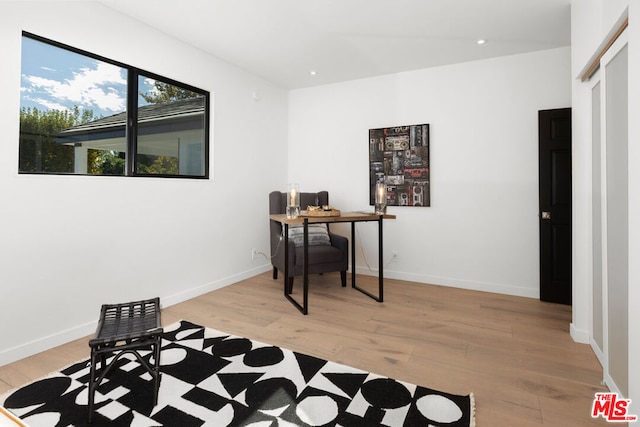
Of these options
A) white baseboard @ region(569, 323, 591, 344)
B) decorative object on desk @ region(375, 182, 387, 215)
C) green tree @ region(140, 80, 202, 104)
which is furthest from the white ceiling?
white baseboard @ region(569, 323, 591, 344)

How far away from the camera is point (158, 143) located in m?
3.19

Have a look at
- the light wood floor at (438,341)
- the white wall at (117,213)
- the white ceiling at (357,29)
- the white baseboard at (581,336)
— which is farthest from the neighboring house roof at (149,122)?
the white baseboard at (581,336)

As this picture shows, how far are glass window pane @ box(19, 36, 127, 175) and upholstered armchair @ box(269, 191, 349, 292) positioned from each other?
1622 mm

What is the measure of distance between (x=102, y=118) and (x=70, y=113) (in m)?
0.24

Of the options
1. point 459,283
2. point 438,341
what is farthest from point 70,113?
point 459,283

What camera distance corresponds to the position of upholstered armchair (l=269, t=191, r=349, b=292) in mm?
3422

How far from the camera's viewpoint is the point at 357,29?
304cm

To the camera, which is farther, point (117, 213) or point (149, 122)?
point (149, 122)

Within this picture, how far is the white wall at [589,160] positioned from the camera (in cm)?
142

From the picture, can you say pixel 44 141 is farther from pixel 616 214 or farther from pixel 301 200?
pixel 616 214

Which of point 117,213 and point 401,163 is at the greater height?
point 401,163

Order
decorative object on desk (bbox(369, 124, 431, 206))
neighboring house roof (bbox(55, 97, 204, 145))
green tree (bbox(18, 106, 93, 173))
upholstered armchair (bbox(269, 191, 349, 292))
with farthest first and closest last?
decorative object on desk (bbox(369, 124, 431, 206)) → upholstered armchair (bbox(269, 191, 349, 292)) → neighboring house roof (bbox(55, 97, 204, 145)) → green tree (bbox(18, 106, 93, 173))

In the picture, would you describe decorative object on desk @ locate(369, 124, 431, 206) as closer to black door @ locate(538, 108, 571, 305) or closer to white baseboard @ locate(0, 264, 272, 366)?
black door @ locate(538, 108, 571, 305)

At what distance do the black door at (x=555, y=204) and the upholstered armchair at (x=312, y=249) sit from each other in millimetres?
2020
